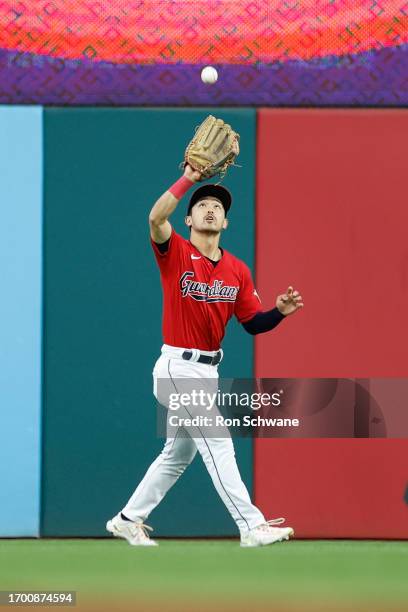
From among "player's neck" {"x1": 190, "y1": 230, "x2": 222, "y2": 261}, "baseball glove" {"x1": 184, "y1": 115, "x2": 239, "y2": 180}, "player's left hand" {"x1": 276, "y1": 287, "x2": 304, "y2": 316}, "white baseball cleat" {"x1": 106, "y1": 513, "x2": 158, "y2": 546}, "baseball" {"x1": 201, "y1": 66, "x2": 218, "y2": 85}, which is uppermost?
"baseball" {"x1": 201, "y1": 66, "x2": 218, "y2": 85}

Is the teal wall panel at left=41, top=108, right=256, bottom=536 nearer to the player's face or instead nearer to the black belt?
the player's face

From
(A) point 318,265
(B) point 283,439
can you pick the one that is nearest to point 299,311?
(A) point 318,265

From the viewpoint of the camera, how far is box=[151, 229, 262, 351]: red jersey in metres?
5.40

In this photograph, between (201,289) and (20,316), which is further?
(20,316)

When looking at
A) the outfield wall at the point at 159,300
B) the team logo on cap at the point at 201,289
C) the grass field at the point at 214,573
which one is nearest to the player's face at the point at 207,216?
the team logo on cap at the point at 201,289

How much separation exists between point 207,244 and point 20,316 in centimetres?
120

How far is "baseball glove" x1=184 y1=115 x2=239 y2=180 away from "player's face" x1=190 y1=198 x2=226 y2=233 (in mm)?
383

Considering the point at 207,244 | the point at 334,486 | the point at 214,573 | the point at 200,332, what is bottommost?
the point at 214,573

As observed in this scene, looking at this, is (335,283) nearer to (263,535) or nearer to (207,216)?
(207,216)

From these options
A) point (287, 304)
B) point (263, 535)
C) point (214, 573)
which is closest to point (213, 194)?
point (287, 304)

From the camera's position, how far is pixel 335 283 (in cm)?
611

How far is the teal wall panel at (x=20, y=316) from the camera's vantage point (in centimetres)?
605

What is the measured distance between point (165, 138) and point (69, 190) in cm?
61

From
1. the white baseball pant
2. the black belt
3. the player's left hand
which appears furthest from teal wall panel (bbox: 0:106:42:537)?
the player's left hand
